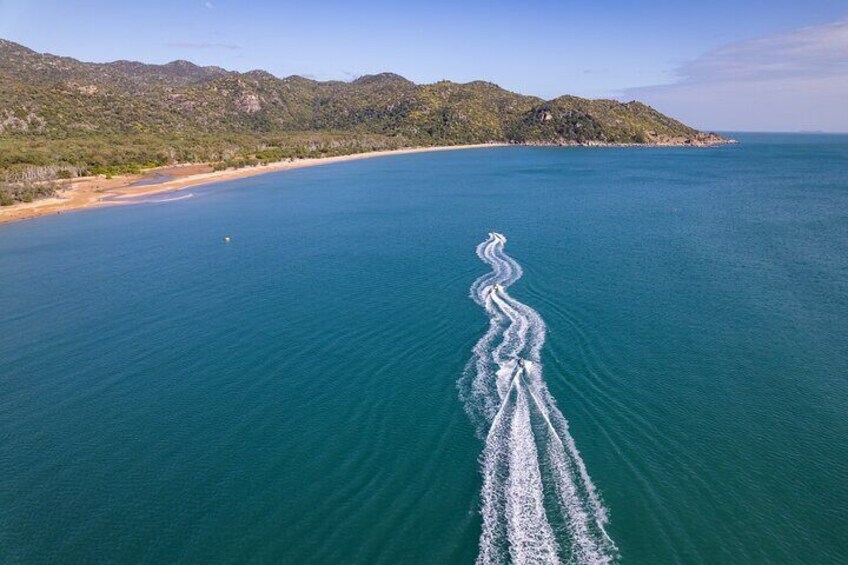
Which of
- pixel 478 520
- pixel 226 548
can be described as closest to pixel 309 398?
pixel 226 548

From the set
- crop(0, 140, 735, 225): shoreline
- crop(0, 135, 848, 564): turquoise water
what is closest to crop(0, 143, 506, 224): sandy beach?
crop(0, 140, 735, 225): shoreline

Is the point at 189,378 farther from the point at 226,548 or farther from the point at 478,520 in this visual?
the point at 478,520

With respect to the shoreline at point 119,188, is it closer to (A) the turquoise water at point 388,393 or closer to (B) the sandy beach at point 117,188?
(B) the sandy beach at point 117,188

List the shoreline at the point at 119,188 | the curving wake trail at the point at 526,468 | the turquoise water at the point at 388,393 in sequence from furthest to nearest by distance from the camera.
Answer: the shoreline at the point at 119,188 → the turquoise water at the point at 388,393 → the curving wake trail at the point at 526,468

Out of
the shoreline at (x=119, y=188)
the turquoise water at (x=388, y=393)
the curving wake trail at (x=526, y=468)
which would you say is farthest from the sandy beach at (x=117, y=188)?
the curving wake trail at (x=526, y=468)

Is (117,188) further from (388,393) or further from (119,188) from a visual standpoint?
(388,393)
